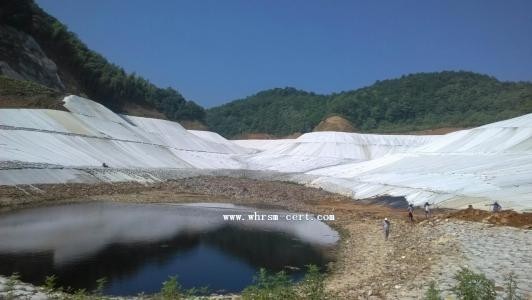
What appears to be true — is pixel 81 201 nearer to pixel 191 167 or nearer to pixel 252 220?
pixel 252 220

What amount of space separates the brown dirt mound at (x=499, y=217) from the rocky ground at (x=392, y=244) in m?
0.32

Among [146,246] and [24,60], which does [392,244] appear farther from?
[24,60]

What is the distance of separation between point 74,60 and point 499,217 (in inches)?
3153

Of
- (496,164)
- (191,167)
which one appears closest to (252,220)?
(496,164)

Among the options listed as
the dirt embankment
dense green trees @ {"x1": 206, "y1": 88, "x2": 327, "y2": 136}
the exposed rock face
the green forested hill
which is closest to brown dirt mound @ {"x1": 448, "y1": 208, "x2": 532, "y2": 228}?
the dirt embankment

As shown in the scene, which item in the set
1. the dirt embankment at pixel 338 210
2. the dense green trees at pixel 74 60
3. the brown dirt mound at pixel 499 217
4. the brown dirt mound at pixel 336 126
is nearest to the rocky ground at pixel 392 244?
the dirt embankment at pixel 338 210

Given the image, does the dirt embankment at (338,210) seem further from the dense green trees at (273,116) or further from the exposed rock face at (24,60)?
the dense green trees at (273,116)

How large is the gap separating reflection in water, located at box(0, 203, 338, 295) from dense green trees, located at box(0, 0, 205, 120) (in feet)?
166

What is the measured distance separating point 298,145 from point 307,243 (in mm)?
64541

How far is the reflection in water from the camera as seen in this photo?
15133mm

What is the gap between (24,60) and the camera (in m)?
63.2

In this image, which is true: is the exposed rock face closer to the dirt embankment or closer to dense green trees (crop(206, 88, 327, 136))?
the dirt embankment

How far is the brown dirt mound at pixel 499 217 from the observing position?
20.2 m

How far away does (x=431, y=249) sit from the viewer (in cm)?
1727
